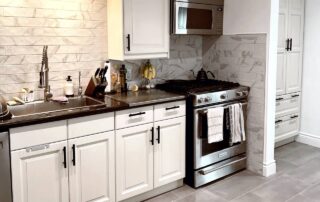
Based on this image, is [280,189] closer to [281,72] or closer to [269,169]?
[269,169]

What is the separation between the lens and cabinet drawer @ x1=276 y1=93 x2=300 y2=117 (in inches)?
173

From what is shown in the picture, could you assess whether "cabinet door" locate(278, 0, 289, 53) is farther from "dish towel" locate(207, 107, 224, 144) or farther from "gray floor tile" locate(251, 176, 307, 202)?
"gray floor tile" locate(251, 176, 307, 202)

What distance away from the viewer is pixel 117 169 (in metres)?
2.80

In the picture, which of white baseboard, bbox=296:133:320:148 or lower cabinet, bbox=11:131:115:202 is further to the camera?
white baseboard, bbox=296:133:320:148

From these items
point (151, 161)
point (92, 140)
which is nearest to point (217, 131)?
point (151, 161)

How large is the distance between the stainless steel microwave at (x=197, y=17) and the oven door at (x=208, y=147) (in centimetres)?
86

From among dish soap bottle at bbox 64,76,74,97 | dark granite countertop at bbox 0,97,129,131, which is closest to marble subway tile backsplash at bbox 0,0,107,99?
dish soap bottle at bbox 64,76,74,97

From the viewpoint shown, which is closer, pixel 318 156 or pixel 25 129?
pixel 25 129

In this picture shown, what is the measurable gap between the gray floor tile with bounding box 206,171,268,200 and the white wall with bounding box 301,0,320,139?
1480mm

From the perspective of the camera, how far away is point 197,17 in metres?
3.59

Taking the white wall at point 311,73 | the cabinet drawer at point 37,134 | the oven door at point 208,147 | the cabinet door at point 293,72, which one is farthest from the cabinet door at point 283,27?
the cabinet drawer at point 37,134

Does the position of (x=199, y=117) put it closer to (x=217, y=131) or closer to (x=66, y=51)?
(x=217, y=131)

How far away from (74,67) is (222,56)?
1724mm

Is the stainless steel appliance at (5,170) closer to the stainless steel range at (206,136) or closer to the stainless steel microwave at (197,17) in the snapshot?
the stainless steel range at (206,136)
